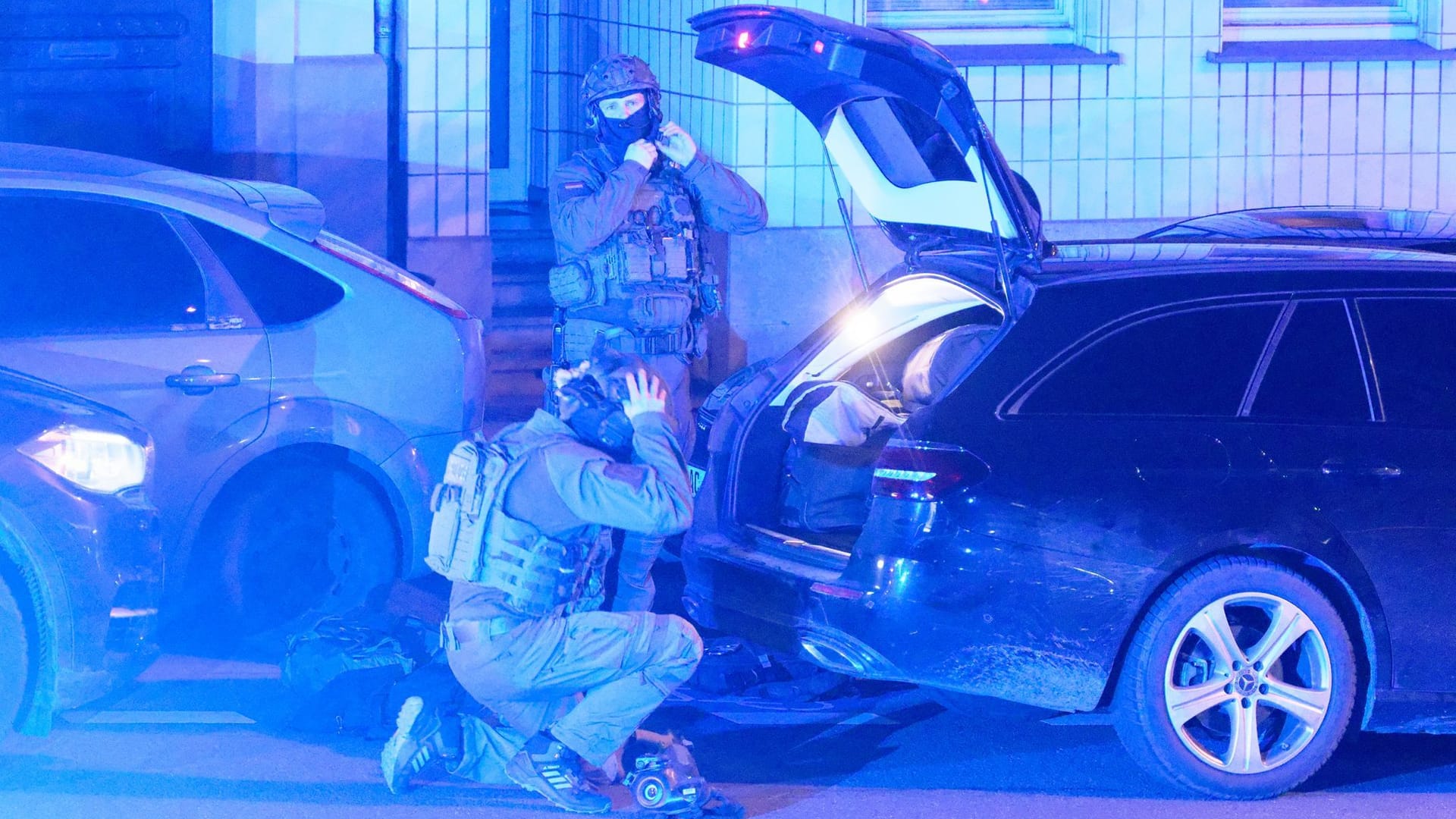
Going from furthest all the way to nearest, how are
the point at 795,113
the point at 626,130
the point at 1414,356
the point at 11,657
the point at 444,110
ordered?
the point at 444,110
the point at 795,113
the point at 626,130
the point at 1414,356
the point at 11,657

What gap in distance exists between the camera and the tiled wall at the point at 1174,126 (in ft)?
33.4

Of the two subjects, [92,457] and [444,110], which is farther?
[444,110]

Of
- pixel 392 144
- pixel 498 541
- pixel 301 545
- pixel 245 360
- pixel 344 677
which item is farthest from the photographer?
pixel 392 144

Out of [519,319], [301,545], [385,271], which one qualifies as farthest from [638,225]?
[519,319]

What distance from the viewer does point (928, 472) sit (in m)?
4.53

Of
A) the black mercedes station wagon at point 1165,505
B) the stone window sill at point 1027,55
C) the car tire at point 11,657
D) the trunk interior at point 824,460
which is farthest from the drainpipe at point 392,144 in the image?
the car tire at point 11,657

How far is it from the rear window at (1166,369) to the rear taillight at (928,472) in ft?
0.73

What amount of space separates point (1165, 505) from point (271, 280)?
3.26 metres

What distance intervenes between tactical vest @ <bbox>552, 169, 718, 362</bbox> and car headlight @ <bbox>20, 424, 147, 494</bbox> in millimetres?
2047

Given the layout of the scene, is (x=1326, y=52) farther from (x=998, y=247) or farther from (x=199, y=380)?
(x=199, y=380)

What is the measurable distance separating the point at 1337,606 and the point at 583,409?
7.13ft

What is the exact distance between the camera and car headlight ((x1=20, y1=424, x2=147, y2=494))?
4820 millimetres

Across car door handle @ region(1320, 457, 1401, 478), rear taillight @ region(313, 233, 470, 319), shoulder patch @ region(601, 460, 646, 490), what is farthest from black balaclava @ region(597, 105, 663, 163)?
car door handle @ region(1320, 457, 1401, 478)

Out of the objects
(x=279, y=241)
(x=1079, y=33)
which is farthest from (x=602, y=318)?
(x=1079, y=33)
